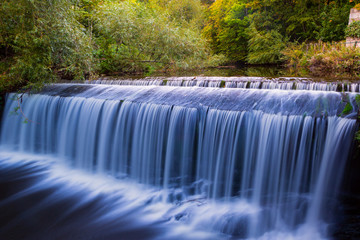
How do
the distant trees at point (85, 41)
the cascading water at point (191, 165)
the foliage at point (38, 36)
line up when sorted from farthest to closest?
1. the distant trees at point (85, 41)
2. the foliage at point (38, 36)
3. the cascading water at point (191, 165)

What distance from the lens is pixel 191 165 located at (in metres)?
5.59

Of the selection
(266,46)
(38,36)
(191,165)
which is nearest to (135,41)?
(38,36)

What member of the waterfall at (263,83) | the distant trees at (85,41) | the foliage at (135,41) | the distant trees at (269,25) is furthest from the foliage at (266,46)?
the waterfall at (263,83)

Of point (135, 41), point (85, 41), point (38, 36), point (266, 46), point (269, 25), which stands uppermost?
point (269, 25)

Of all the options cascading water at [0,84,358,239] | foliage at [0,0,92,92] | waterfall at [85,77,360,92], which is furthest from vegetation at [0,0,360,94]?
waterfall at [85,77,360,92]

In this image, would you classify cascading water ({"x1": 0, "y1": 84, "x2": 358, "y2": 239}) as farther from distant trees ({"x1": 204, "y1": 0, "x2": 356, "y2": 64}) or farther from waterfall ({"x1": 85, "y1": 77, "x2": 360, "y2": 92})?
distant trees ({"x1": 204, "y1": 0, "x2": 356, "y2": 64})

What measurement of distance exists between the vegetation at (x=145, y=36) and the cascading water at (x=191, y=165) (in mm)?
2243

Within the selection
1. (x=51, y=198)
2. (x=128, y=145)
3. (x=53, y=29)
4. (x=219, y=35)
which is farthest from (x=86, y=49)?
(x=219, y=35)

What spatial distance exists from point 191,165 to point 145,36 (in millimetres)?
9912

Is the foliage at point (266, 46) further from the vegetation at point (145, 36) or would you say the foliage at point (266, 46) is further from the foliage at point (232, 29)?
the foliage at point (232, 29)

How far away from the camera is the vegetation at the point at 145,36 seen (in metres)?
7.72

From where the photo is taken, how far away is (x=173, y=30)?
535 inches

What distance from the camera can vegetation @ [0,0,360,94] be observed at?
7.72m

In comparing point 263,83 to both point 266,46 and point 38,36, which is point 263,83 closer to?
point 38,36
